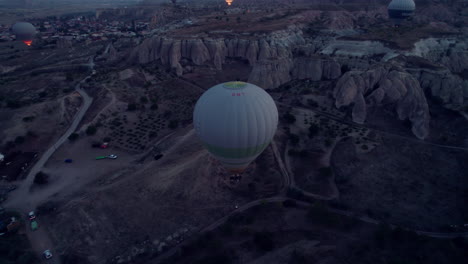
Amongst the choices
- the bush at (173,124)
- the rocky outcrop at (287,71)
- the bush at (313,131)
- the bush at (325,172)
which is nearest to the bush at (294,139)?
the bush at (313,131)

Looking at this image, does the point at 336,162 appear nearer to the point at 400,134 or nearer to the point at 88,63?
the point at 400,134

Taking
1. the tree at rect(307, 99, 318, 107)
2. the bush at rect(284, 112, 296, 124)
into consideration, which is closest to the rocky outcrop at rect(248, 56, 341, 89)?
the tree at rect(307, 99, 318, 107)

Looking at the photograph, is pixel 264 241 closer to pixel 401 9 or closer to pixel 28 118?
pixel 28 118

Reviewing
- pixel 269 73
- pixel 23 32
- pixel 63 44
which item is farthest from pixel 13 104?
pixel 63 44

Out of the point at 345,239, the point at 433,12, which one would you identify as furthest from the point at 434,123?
the point at 433,12

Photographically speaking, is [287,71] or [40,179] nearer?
[40,179]

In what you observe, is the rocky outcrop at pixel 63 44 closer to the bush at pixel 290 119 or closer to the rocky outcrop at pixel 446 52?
the bush at pixel 290 119
